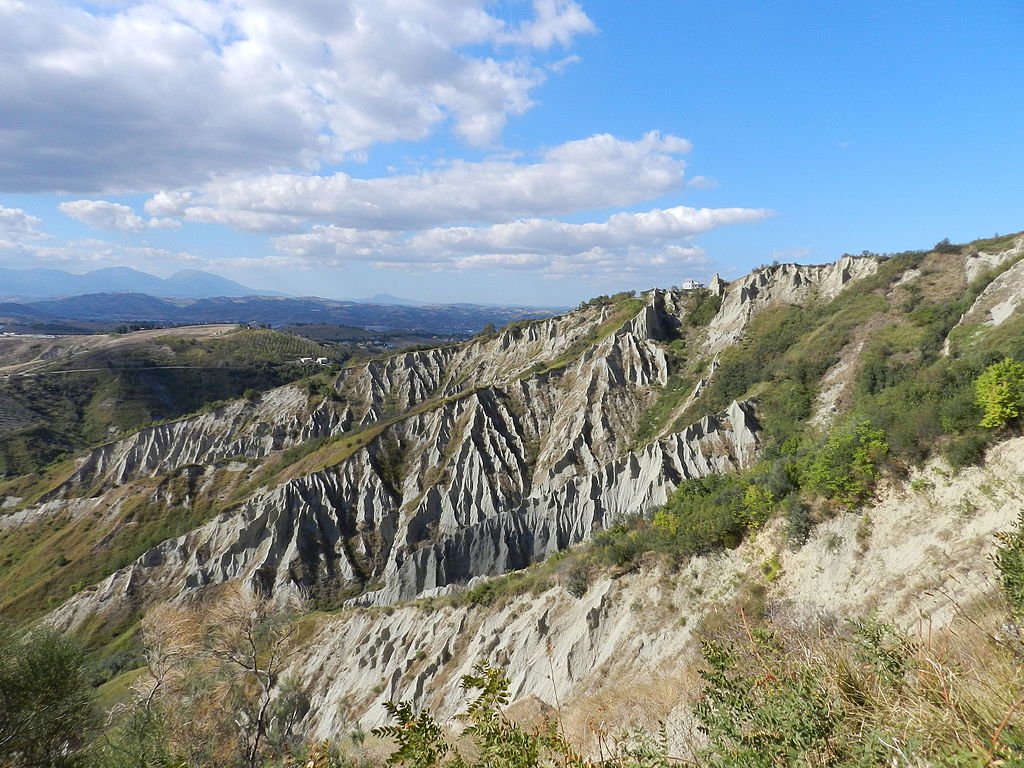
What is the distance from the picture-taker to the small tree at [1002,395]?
1499 cm

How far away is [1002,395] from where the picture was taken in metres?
15.2

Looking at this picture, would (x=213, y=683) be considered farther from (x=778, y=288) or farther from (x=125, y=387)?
(x=125, y=387)

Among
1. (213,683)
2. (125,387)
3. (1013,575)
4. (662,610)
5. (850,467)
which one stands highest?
(1013,575)

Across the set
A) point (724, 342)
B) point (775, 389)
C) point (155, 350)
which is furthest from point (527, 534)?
point (155, 350)

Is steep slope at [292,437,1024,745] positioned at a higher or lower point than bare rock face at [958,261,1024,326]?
lower

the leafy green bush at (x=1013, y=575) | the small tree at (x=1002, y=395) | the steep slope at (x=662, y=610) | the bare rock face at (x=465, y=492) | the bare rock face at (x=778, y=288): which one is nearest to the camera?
the leafy green bush at (x=1013, y=575)

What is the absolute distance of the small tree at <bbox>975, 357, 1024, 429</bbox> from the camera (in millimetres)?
14992

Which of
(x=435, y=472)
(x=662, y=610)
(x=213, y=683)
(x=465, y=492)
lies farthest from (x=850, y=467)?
(x=435, y=472)

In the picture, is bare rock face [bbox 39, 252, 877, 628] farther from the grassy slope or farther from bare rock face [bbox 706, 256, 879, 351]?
the grassy slope

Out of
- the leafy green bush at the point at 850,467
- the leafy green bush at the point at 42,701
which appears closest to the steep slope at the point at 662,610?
the leafy green bush at the point at 850,467

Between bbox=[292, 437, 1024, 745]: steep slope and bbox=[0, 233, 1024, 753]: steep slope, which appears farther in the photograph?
bbox=[0, 233, 1024, 753]: steep slope

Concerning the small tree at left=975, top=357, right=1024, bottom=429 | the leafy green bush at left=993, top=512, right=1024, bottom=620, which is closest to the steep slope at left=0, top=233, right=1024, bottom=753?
the small tree at left=975, top=357, right=1024, bottom=429

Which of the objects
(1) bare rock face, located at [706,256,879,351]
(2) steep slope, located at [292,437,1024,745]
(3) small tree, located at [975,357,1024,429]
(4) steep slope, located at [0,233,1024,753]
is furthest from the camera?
(1) bare rock face, located at [706,256,879,351]

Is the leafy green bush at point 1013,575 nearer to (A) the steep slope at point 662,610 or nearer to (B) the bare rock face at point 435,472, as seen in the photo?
(A) the steep slope at point 662,610
